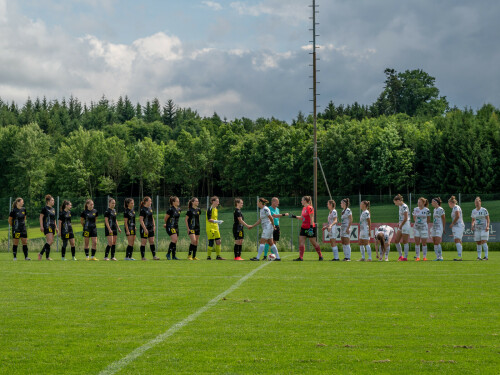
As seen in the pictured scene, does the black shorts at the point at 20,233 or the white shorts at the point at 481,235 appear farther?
the white shorts at the point at 481,235

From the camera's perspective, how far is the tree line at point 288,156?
70312 mm

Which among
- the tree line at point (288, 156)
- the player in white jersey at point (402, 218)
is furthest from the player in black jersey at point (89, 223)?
the tree line at point (288, 156)

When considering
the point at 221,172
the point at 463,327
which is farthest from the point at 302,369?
the point at 221,172

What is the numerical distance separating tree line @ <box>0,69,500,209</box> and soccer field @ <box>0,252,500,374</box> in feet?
195

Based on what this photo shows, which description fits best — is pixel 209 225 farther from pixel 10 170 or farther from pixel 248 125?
pixel 248 125

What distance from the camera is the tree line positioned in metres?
70.3

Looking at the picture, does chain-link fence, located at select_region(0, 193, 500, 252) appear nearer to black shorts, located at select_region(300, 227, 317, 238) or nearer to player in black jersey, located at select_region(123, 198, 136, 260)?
player in black jersey, located at select_region(123, 198, 136, 260)

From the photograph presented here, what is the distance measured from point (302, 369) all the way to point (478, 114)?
79942mm

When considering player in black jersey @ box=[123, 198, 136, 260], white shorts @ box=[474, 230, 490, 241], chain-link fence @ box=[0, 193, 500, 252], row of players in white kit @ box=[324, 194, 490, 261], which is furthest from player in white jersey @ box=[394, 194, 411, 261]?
chain-link fence @ box=[0, 193, 500, 252]

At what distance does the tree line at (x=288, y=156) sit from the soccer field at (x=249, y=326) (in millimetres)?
59497

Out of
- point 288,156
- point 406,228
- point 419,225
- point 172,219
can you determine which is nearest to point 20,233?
point 172,219

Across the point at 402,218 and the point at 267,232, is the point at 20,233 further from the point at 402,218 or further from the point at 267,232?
the point at 402,218

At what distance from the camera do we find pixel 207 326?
23.2 ft

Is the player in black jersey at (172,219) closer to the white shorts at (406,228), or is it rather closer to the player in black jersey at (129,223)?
the player in black jersey at (129,223)
